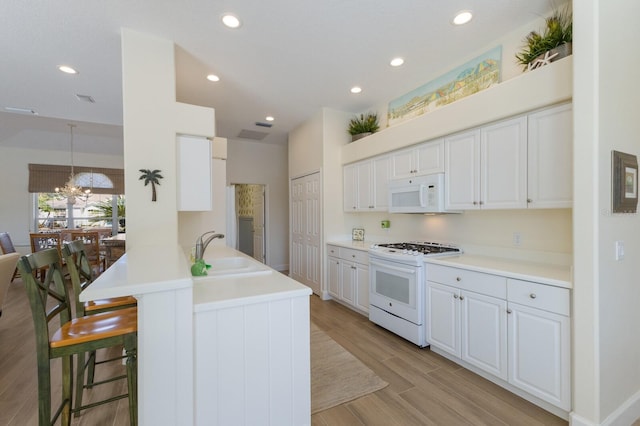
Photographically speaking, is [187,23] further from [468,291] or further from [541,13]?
[468,291]

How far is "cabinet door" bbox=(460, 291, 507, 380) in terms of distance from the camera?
2096 millimetres

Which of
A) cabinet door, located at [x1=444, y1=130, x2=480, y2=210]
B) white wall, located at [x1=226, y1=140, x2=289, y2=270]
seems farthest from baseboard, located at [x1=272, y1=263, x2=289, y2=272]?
cabinet door, located at [x1=444, y1=130, x2=480, y2=210]

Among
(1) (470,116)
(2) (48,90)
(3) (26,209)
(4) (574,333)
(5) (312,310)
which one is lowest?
(5) (312,310)

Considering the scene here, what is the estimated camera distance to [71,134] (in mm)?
5867

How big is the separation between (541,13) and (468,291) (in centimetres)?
234

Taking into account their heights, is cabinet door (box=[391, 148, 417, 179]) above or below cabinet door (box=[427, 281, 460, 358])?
above

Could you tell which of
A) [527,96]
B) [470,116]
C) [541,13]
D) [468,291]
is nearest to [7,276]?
[468,291]

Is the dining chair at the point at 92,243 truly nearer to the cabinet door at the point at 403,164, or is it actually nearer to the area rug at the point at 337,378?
the area rug at the point at 337,378

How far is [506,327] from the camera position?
2.07 meters

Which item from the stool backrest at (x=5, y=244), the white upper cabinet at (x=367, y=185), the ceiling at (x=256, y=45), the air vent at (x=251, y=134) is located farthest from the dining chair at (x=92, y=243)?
the white upper cabinet at (x=367, y=185)

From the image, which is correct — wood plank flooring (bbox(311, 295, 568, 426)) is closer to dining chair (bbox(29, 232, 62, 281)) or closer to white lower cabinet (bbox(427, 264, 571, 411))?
white lower cabinet (bbox(427, 264, 571, 411))

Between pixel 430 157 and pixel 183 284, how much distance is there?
2.74 meters

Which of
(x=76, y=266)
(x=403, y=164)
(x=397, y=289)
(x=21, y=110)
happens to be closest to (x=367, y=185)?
(x=403, y=164)

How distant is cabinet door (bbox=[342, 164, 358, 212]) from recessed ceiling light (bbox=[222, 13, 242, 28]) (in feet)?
7.91
